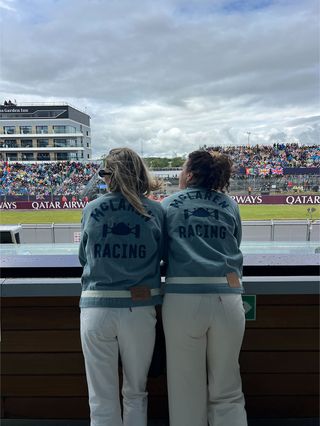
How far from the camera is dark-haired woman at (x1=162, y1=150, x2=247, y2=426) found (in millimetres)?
1022

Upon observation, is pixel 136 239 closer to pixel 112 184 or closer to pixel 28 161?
pixel 112 184

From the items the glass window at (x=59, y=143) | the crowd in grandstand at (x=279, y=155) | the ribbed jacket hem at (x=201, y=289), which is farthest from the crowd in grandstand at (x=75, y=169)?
the ribbed jacket hem at (x=201, y=289)

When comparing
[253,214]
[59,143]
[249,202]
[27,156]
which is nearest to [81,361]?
[253,214]

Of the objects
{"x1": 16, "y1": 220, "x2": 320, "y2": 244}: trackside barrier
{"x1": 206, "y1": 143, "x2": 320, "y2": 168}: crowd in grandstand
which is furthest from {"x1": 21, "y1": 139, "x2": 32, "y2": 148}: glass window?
{"x1": 206, "y1": 143, "x2": 320, "y2": 168}: crowd in grandstand

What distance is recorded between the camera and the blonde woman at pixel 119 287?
103 cm

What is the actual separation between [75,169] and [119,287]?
2117cm

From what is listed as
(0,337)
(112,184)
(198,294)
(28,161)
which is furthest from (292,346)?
(28,161)

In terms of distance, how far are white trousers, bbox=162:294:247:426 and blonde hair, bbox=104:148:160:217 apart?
0.31 metres

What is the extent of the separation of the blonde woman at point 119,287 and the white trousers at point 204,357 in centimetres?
8

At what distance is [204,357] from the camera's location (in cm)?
107

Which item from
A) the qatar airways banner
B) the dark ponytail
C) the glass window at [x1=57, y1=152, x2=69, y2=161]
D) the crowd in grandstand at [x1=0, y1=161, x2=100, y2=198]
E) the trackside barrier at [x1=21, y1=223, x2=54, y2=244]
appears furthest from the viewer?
the glass window at [x1=57, y1=152, x2=69, y2=161]

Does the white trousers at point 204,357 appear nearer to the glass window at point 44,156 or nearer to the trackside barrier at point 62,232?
the trackside barrier at point 62,232

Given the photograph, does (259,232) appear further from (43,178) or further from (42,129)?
(42,129)

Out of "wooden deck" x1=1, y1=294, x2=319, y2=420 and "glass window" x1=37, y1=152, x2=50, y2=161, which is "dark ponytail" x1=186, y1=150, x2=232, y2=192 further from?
"glass window" x1=37, y1=152, x2=50, y2=161
